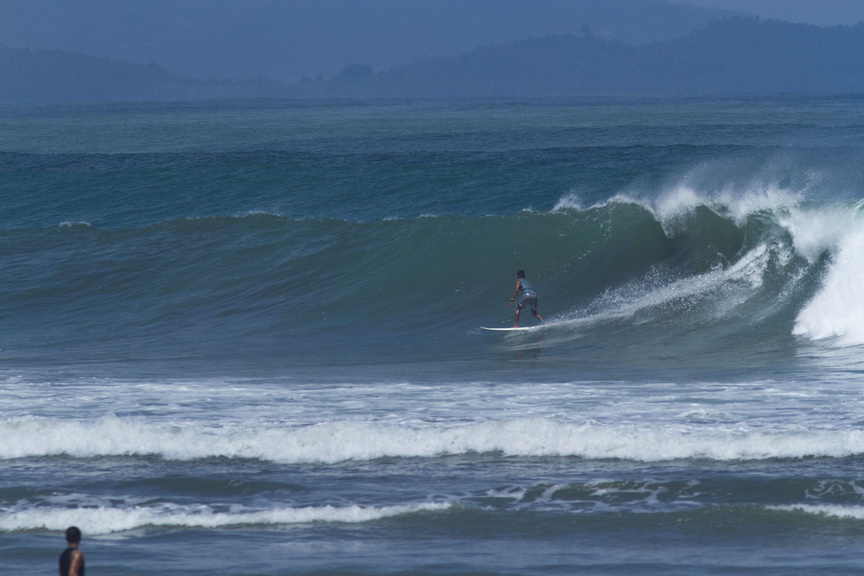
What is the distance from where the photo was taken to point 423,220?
2388 centimetres

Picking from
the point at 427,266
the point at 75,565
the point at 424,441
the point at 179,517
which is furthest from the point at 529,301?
the point at 75,565

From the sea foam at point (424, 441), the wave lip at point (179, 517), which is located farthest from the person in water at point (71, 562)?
the sea foam at point (424, 441)

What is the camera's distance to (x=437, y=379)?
43.7 feet

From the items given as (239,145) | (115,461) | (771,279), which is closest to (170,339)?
(115,461)

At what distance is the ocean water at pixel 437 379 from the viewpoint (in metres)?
8.21

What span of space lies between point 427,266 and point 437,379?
8.02 m

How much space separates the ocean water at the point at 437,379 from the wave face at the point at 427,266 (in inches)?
3.4

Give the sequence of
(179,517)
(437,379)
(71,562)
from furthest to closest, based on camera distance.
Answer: (437,379), (179,517), (71,562)

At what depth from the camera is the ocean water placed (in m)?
8.21

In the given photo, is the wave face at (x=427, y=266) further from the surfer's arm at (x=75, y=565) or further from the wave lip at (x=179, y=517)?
the surfer's arm at (x=75, y=565)

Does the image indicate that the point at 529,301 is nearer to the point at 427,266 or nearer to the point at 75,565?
the point at 427,266

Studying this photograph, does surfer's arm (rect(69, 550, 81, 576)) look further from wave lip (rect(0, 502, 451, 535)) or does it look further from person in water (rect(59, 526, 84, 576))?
wave lip (rect(0, 502, 451, 535))

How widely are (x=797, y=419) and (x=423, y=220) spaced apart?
14016mm

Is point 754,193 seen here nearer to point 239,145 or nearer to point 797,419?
point 797,419
